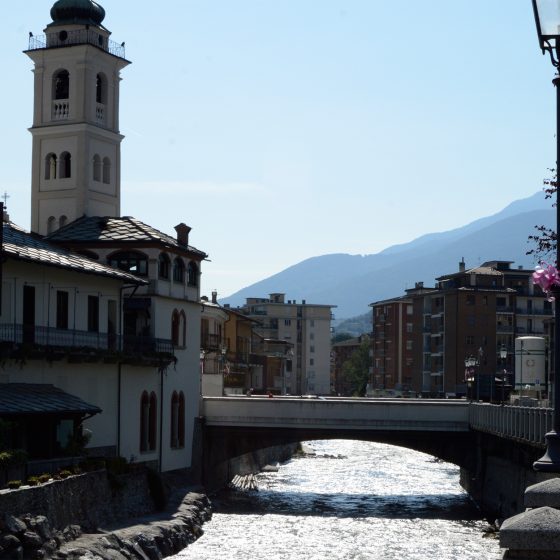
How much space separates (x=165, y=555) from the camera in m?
45.6

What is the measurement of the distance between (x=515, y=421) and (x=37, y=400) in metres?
19.9

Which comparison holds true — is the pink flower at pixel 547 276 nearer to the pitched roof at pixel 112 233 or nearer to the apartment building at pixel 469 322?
the pitched roof at pixel 112 233

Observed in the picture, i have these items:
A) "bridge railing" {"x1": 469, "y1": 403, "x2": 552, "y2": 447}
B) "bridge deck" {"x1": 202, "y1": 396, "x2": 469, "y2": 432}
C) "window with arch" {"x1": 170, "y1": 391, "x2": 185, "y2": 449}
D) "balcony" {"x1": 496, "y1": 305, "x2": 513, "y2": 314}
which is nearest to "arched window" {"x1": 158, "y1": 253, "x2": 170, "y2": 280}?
"window with arch" {"x1": 170, "y1": 391, "x2": 185, "y2": 449}

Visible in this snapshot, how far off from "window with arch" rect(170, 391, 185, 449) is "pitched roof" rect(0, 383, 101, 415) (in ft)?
44.8

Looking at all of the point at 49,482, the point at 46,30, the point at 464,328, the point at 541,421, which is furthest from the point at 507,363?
the point at 49,482

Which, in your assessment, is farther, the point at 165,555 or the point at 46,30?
the point at 46,30

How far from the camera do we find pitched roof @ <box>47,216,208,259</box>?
6281 centimetres

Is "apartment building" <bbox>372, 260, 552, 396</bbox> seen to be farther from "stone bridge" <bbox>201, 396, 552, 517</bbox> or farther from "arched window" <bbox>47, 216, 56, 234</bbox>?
"arched window" <bbox>47, 216, 56, 234</bbox>

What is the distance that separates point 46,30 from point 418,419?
29.7m

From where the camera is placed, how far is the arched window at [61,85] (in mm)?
70250

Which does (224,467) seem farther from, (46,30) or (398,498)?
(46,30)

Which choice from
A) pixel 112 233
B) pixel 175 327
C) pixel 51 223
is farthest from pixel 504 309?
pixel 112 233

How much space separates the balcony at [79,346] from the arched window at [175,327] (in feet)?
5.97

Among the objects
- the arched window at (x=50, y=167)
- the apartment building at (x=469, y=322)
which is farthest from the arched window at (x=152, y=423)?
the apartment building at (x=469, y=322)
